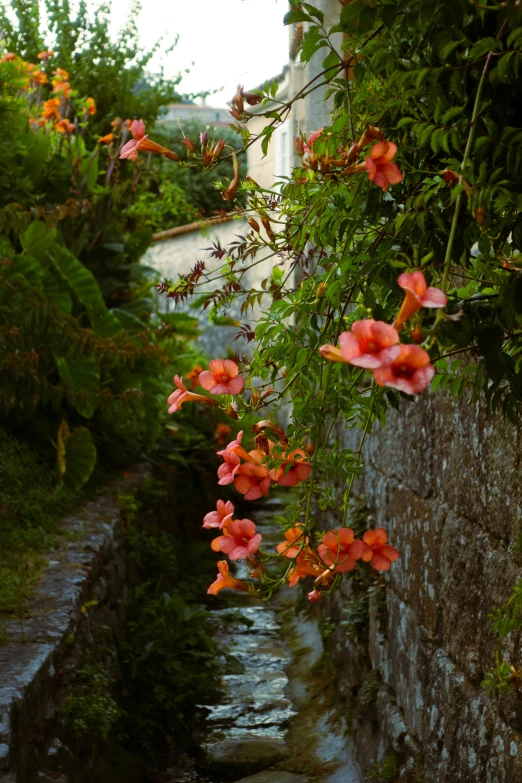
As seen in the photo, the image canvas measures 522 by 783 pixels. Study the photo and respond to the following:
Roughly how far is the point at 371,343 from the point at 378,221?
63cm

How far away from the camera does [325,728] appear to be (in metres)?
4.06

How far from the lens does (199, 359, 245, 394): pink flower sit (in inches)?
67.7

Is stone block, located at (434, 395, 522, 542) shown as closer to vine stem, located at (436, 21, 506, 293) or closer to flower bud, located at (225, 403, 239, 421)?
flower bud, located at (225, 403, 239, 421)

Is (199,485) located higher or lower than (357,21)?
lower

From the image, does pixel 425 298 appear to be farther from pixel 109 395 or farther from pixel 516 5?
pixel 109 395

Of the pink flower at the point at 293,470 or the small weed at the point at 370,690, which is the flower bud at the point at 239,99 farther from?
the small weed at the point at 370,690

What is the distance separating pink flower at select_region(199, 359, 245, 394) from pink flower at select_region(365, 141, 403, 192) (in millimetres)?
438

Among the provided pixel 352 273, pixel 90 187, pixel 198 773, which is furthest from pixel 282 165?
pixel 352 273

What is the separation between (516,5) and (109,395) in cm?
404

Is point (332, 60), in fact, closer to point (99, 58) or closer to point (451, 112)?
point (451, 112)

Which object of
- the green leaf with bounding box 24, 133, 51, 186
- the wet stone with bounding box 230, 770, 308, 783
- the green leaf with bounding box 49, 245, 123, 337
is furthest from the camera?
the green leaf with bounding box 24, 133, 51, 186

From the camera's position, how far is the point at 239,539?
5.67ft

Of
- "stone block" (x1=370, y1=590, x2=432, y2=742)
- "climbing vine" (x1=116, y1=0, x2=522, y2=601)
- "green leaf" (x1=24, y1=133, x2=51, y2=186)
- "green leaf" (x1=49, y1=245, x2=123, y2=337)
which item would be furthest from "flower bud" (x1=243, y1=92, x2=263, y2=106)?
"green leaf" (x1=24, y1=133, x2=51, y2=186)

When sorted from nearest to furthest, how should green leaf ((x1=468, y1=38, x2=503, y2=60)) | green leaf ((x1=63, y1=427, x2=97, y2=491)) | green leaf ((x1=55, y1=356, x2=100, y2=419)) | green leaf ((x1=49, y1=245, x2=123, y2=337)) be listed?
green leaf ((x1=468, y1=38, x2=503, y2=60)), green leaf ((x1=63, y1=427, x2=97, y2=491)), green leaf ((x1=55, y1=356, x2=100, y2=419)), green leaf ((x1=49, y1=245, x2=123, y2=337))
